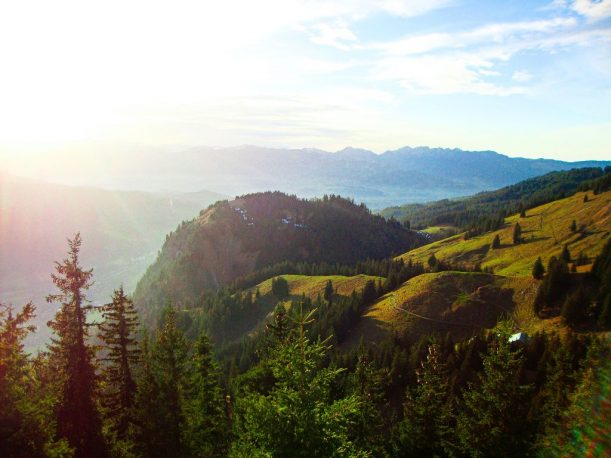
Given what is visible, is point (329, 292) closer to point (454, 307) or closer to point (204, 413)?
point (454, 307)

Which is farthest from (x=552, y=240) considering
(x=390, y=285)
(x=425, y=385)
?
Result: (x=425, y=385)

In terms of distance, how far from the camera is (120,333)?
3300 cm

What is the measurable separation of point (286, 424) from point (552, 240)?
192 m

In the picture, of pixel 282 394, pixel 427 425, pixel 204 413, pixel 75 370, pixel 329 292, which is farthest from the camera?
pixel 329 292

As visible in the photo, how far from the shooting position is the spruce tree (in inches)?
971

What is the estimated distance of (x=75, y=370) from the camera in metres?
25.7

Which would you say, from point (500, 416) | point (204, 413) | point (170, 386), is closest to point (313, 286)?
point (204, 413)

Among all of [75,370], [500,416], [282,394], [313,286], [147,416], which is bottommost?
[313,286]

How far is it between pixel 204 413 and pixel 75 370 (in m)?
11.7

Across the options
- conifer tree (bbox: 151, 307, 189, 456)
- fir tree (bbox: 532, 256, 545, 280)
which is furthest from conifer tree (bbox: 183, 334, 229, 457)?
fir tree (bbox: 532, 256, 545, 280)

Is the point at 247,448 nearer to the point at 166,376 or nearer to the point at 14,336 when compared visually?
the point at 14,336

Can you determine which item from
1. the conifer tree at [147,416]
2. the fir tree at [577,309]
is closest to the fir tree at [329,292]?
the fir tree at [577,309]

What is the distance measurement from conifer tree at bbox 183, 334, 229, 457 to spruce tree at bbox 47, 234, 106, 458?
325 inches

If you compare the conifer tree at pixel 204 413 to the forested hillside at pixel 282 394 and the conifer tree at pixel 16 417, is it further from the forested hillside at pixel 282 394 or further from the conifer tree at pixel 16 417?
the conifer tree at pixel 16 417
